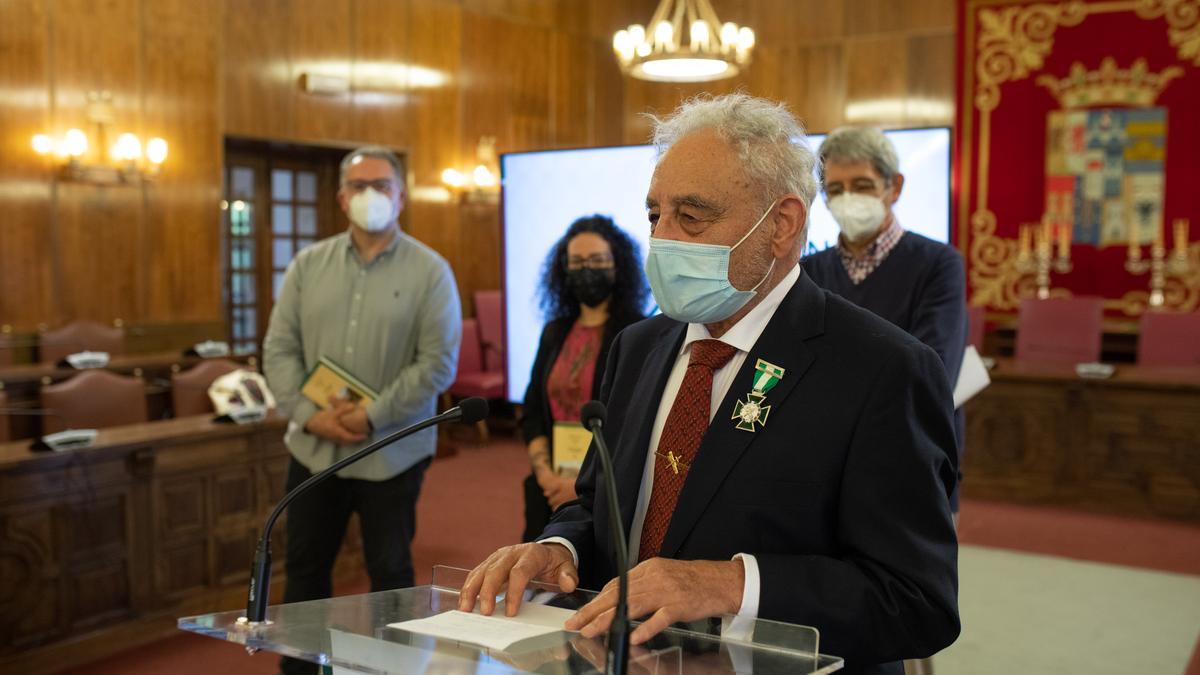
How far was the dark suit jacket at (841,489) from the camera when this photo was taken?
1.37 metres

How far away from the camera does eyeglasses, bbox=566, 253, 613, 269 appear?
3.14m

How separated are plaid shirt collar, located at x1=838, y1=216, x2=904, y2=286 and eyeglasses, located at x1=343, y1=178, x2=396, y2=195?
1.56 m

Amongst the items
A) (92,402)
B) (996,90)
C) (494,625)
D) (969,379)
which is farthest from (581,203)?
(996,90)

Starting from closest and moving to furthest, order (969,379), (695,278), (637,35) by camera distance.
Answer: (695,278)
(969,379)
(637,35)

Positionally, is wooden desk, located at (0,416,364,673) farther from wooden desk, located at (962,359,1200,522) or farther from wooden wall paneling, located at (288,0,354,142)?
wooden wall paneling, located at (288,0,354,142)

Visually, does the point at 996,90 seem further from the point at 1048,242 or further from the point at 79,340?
the point at 79,340

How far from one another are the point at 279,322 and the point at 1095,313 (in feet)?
21.1

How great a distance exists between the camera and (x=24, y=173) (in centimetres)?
777

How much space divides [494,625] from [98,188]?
7.92 m

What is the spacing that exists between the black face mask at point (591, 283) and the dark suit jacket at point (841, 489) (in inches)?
62.5

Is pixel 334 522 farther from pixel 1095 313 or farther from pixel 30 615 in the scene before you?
pixel 1095 313

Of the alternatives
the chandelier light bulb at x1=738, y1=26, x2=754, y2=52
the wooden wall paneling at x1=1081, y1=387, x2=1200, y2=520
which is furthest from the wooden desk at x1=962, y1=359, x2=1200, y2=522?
the chandelier light bulb at x1=738, y1=26, x2=754, y2=52

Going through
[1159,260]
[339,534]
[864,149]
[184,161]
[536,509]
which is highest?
[184,161]

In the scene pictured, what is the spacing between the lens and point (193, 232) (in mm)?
8773
